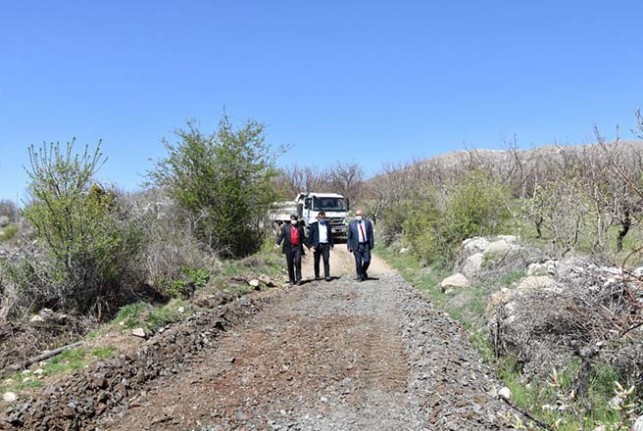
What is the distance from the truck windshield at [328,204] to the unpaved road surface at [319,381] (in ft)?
40.0

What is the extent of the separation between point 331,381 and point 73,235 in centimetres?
621

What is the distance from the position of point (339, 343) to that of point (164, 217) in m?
9.38

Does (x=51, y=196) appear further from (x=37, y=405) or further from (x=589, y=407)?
(x=589, y=407)

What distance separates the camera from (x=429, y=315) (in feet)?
27.3

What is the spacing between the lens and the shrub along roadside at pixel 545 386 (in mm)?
2577

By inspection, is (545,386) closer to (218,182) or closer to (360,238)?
(360,238)

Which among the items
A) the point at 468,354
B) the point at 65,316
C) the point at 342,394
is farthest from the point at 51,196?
the point at 468,354

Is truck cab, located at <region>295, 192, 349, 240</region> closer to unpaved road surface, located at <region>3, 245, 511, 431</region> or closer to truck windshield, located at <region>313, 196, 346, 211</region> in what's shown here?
truck windshield, located at <region>313, 196, 346, 211</region>

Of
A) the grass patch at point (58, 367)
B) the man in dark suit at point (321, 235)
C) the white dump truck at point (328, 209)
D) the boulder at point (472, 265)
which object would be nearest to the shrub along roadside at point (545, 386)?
the boulder at point (472, 265)

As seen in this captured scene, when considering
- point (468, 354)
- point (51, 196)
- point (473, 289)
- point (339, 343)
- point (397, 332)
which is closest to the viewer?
point (468, 354)

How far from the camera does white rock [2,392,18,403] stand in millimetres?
5457

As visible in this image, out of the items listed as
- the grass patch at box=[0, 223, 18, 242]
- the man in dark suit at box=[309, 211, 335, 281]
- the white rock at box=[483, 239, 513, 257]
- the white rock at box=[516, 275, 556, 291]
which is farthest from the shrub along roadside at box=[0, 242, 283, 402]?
the grass patch at box=[0, 223, 18, 242]

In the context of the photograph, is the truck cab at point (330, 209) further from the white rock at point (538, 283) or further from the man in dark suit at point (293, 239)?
the white rock at point (538, 283)

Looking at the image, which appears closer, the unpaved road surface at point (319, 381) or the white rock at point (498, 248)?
the unpaved road surface at point (319, 381)
